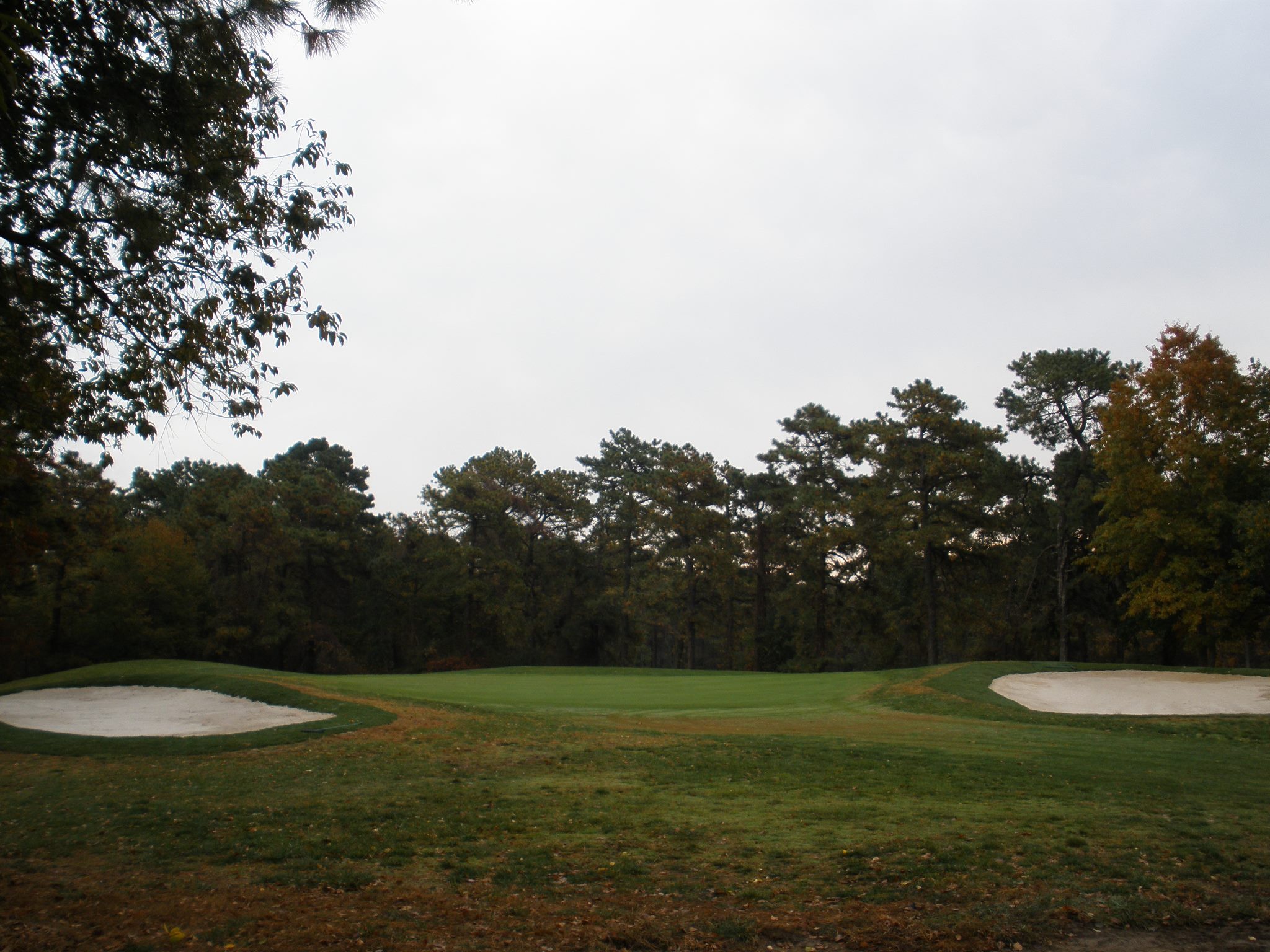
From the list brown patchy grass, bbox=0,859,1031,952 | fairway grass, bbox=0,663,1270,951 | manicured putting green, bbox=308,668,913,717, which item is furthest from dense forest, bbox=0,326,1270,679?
brown patchy grass, bbox=0,859,1031,952

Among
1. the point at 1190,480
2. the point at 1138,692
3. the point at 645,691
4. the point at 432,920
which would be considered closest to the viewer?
the point at 432,920

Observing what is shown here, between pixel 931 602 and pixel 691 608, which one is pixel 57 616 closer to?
pixel 691 608

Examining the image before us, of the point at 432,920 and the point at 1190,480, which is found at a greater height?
the point at 1190,480

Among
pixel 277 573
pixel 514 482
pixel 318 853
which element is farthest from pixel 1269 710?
pixel 277 573

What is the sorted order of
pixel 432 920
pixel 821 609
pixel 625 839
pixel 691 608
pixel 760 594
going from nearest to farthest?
1. pixel 432 920
2. pixel 625 839
3. pixel 691 608
4. pixel 821 609
5. pixel 760 594

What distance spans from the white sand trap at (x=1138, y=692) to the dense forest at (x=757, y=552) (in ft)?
25.5

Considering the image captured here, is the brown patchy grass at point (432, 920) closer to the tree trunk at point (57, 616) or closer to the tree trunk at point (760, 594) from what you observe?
the tree trunk at point (57, 616)

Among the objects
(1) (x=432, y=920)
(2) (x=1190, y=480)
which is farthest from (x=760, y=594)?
(1) (x=432, y=920)

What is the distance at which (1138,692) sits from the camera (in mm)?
21156

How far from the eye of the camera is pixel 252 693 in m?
18.8

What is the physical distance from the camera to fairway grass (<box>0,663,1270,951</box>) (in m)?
5.21

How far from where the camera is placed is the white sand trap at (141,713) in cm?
1549

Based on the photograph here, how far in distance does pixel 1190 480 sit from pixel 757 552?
86.8 feet

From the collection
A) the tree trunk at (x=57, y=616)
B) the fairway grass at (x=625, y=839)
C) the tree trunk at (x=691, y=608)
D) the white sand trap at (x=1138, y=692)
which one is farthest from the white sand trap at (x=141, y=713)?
the tree trunk at (x=691, y=608)
